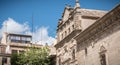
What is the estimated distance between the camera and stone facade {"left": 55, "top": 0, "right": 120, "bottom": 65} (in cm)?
2297

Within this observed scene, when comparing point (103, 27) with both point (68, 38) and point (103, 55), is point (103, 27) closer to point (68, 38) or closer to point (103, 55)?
point (103, 55)

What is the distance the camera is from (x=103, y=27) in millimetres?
24938

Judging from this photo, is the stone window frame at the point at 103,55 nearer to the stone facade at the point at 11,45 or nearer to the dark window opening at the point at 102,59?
the dark window opening at the point at 102,59

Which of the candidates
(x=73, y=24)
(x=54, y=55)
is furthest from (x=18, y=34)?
(x=73, y=24)

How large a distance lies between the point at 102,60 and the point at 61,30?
1506 centimetres

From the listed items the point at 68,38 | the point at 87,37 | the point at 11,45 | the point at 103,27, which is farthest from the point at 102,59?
the point at 11,45

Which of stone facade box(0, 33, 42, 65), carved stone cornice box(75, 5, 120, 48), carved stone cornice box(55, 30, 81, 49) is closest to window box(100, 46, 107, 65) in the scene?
carved stone cornice box(75, 5, 120, 48)

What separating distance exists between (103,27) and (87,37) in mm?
3860

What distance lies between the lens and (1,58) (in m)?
56.8

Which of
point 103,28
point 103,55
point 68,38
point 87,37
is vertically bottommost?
point 103,55

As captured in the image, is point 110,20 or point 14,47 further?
point 14,47

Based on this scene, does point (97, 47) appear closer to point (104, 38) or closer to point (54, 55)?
point (104, 38)

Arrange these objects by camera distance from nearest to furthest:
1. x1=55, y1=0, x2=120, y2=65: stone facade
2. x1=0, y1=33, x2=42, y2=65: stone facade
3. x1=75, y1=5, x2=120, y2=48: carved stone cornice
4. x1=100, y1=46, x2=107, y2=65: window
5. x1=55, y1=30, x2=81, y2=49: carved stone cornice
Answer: x1=75, y1=5, x2=120, y2=48: carved stone cornice, x1=55, y1=0, x2=120, y2=65: stone facade, x1=100, y1=46, x2=107, y2=65: window, x1=55, y1=30, x2=81, y2=49: carved stone cornice, x1=0, y1=33, x2=42, y2=65: stone facade

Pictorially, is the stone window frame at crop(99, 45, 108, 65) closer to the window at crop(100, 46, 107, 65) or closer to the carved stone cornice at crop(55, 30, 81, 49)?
the window at crop(100, 46, 107, 65)
